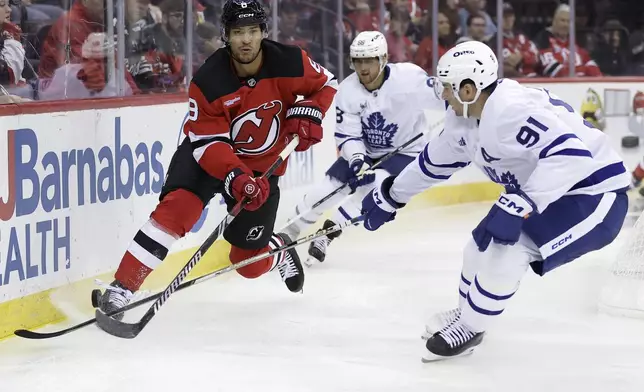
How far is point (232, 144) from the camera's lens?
396 cm

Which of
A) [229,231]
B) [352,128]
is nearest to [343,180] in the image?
[352,128]

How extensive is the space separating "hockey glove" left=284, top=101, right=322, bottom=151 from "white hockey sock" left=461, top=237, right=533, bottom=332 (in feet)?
2.69

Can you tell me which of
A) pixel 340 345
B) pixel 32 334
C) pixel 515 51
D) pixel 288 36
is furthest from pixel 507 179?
pixel 515 51

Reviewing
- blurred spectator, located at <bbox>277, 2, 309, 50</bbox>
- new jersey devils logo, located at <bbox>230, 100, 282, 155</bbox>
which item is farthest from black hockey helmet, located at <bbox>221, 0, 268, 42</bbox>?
blurred spectator, located at <bbox>277, 2, 309, 50</bbox>

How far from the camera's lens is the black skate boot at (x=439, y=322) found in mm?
3729

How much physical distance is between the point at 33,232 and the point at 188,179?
0.55m

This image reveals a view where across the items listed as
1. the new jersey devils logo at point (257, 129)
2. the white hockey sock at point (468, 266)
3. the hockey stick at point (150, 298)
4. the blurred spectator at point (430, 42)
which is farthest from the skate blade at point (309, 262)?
the blurred spectator at point (430, 42)

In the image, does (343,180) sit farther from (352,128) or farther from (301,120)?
(301,120)

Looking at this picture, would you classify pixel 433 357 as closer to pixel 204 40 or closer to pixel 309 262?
pixel 309 262

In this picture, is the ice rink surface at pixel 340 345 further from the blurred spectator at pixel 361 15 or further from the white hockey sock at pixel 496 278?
the blurred spectator at pixel 361 15

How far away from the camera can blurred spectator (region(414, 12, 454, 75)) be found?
7.54m

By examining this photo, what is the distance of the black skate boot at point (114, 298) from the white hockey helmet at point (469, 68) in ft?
4.07

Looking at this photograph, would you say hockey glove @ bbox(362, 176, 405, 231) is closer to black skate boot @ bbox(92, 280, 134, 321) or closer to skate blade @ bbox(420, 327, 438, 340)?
skate blade @ bbox(420, 327, 438, 340)

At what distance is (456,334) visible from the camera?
3.47m
